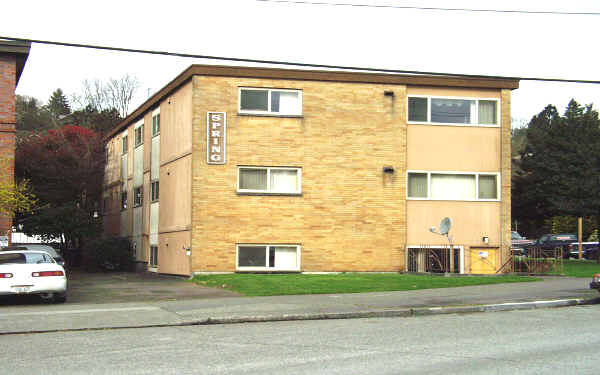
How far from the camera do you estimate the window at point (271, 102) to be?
25.3 metres

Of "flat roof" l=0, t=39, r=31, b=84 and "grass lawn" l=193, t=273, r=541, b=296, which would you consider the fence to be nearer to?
"grass lawn" l=193, t=273, r=541, b=296

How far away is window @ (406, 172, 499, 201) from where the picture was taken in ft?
86.6

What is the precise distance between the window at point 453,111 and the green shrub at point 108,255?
15.3 meters

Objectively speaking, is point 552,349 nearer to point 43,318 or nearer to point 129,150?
point 43,318

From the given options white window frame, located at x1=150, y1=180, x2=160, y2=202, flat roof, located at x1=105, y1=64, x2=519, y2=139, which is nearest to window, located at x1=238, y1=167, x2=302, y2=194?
flat roof, located at x1=105, y1=64, x2=519, y2=139

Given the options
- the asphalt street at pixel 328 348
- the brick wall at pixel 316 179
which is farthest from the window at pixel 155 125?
the asphalt street at pixel 328 348

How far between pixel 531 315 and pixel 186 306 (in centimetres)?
712

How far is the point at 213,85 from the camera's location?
984 inches

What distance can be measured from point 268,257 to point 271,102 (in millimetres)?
5412

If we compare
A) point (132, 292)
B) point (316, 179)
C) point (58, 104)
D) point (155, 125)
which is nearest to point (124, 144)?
point (155, 125)

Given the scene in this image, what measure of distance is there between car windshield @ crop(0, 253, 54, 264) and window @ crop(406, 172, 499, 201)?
13307 millimetres

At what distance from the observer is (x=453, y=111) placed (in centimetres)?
2675

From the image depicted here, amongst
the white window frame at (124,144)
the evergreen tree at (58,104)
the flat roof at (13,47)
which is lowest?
the white window frame at (124,144)

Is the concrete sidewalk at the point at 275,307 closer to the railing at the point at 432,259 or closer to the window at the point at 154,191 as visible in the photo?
the railing at the point at 432,259
